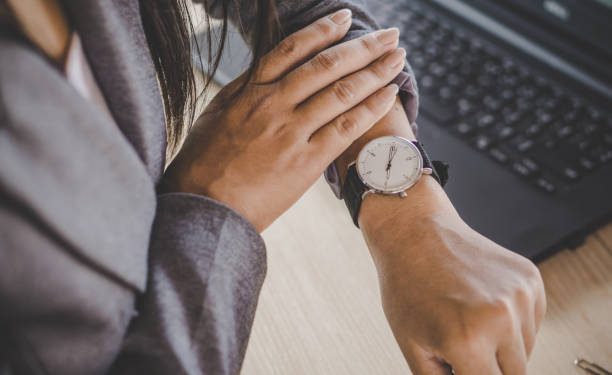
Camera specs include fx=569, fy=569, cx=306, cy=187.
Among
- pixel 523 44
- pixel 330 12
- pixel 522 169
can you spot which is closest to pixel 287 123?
pixel 330 12

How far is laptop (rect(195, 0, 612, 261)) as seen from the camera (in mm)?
592

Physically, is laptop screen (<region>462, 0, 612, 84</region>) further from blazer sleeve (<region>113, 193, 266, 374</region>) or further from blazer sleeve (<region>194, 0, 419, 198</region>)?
blazer sleeve (<region>113, 193, 266, 374</region>)

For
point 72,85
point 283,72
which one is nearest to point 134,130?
point 72,85

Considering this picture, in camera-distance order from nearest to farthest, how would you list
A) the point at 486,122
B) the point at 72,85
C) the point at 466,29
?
1. the point at 72,85
2. the point at 486,122
3. the point at 466,29

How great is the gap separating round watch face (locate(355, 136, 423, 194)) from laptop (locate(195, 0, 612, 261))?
0.08 m

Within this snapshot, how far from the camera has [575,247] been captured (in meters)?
0.59

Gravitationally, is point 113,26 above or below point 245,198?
above

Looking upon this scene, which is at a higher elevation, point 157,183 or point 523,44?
point 157,183

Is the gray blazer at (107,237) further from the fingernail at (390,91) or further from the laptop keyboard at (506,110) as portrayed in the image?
the laptop keyboard at (506,110)

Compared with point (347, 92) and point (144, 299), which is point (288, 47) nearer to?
point (347, 92)

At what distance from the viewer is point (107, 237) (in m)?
0.38

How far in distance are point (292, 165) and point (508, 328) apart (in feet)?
0.77

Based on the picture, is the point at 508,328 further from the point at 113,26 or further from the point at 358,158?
the point at 113,26

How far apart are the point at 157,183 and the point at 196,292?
0.12m
